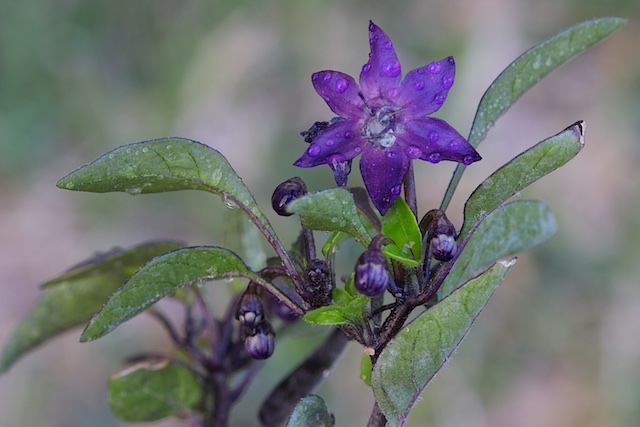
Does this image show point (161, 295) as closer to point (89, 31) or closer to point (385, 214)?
point (385, 214)

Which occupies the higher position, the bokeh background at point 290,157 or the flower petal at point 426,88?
the bokeh background at point 290,157

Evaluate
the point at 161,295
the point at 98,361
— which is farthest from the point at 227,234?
the point at 98,361

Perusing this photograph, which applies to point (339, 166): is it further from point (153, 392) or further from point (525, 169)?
point (153, 392)

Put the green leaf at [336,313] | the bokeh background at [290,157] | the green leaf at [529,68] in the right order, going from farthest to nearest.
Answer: the bokeh background at [290,157] < the green leaf at [529,68] < the green leaf at [336,313]

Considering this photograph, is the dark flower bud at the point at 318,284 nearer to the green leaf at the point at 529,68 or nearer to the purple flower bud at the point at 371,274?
the purple flower bud at the point at 371,274

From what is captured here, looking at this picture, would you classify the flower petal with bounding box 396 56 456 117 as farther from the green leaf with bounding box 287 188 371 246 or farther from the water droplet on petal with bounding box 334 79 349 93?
the green leaf with bounding box 287 188 371 246

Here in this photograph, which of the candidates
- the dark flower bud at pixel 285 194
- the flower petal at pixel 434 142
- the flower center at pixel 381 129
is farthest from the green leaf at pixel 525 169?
the dark flower bud at pixel 285 194
